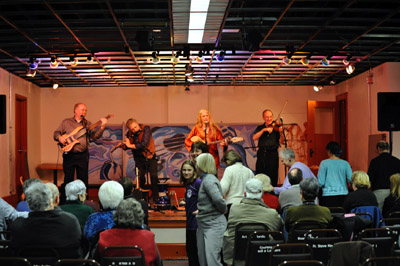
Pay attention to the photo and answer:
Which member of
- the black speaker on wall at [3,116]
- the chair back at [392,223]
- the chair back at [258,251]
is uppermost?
the black speaker on wall at [3,116]

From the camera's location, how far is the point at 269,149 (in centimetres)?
958

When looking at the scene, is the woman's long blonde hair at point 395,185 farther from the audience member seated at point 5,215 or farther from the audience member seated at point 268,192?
the audience member seated at point 5,215

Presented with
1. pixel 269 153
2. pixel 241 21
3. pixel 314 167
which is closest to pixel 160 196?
pixel 269 153

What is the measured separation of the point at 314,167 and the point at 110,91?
257 inches

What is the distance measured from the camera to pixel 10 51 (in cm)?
1010

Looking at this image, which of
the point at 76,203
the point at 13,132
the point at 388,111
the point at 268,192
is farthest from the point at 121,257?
the point at 13,132

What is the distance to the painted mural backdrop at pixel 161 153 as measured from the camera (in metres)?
14.2

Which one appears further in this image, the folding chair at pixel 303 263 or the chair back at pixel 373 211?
the chair back at pixel 373 211

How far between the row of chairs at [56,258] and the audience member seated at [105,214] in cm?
42

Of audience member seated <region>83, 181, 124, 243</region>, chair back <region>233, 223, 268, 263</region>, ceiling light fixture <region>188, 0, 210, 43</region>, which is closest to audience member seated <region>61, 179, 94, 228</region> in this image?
audience member seated <region>83, 181, 124, 243</region>

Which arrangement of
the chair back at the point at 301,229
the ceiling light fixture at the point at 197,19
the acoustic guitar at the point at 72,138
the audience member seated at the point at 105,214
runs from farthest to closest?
1. the acoustic guitar at the point at 72,138
2. the ceiling light fixture at the point at 197,19
3. the chair back at the point at 301,229
4. the audience member seated at the point at 105,214

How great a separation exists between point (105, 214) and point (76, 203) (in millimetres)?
820

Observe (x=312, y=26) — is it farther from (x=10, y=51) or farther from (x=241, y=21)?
(x=10, y=51)

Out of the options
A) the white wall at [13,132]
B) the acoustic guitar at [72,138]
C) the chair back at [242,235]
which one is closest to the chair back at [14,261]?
the chair back at [242,235]
